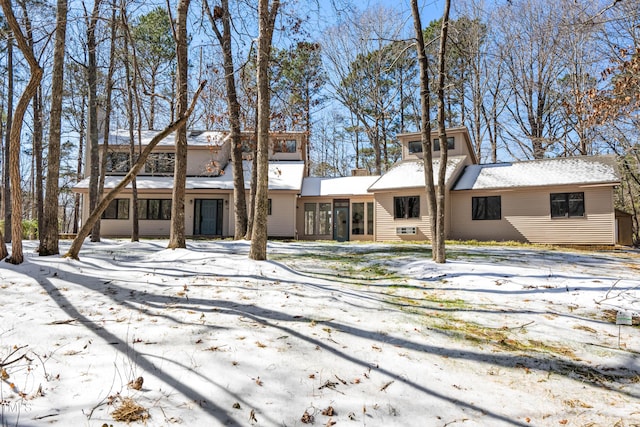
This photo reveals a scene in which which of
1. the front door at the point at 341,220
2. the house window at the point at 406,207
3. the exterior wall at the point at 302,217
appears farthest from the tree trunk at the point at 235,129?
the house window at the point at 406,207

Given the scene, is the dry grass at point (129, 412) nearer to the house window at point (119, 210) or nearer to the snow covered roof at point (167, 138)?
the snow covered roof at point (167, 138)

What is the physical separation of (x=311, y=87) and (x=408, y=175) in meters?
10.8

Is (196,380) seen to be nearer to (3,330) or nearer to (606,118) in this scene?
(3,330)

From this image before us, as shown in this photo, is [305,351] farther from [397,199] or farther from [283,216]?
[283,216]

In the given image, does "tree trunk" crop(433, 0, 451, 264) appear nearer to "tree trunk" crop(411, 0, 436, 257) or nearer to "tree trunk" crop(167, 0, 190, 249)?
"tree trunk" crop(411, 0, 436, 257)

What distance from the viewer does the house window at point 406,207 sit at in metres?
15.6

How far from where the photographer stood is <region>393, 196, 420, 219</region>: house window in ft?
51.1

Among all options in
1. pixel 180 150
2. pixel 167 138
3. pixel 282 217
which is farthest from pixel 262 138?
pixel 167 138

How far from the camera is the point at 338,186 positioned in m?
18.5

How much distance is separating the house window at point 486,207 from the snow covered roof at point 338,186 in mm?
4825

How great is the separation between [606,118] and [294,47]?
21.0 ft

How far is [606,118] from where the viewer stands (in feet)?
22.0

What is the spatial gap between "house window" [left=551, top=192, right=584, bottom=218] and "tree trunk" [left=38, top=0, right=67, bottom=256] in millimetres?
15950

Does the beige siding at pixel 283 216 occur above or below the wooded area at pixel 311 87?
below
